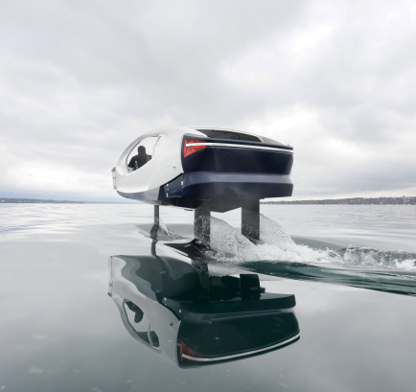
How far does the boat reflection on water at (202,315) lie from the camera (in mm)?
1346

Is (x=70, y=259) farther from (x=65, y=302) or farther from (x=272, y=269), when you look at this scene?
(x=272, y=269)

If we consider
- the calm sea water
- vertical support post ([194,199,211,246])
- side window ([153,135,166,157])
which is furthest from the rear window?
the calm sea water

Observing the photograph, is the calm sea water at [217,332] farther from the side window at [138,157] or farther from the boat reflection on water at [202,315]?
the side window at [138,157]

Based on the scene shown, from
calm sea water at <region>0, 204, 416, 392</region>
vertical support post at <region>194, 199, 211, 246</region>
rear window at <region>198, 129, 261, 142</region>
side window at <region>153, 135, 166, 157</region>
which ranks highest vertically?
rear window at <region>198, 129, 261, 142</region>

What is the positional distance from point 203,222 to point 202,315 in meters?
2.34

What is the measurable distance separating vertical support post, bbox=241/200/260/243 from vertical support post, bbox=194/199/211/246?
0.63 metres

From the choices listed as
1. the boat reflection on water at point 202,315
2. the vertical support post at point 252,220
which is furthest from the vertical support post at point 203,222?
the boat reflection on water at point 202,315

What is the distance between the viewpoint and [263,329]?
154 cm

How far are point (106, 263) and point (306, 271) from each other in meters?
2.27

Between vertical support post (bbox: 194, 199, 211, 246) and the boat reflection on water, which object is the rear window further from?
the boat reflection on water

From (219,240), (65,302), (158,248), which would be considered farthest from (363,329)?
(158,248)

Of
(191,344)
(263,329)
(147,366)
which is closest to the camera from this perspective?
(147,366)

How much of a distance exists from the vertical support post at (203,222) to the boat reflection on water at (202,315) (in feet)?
4.41

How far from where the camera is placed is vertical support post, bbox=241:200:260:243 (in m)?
4.24
